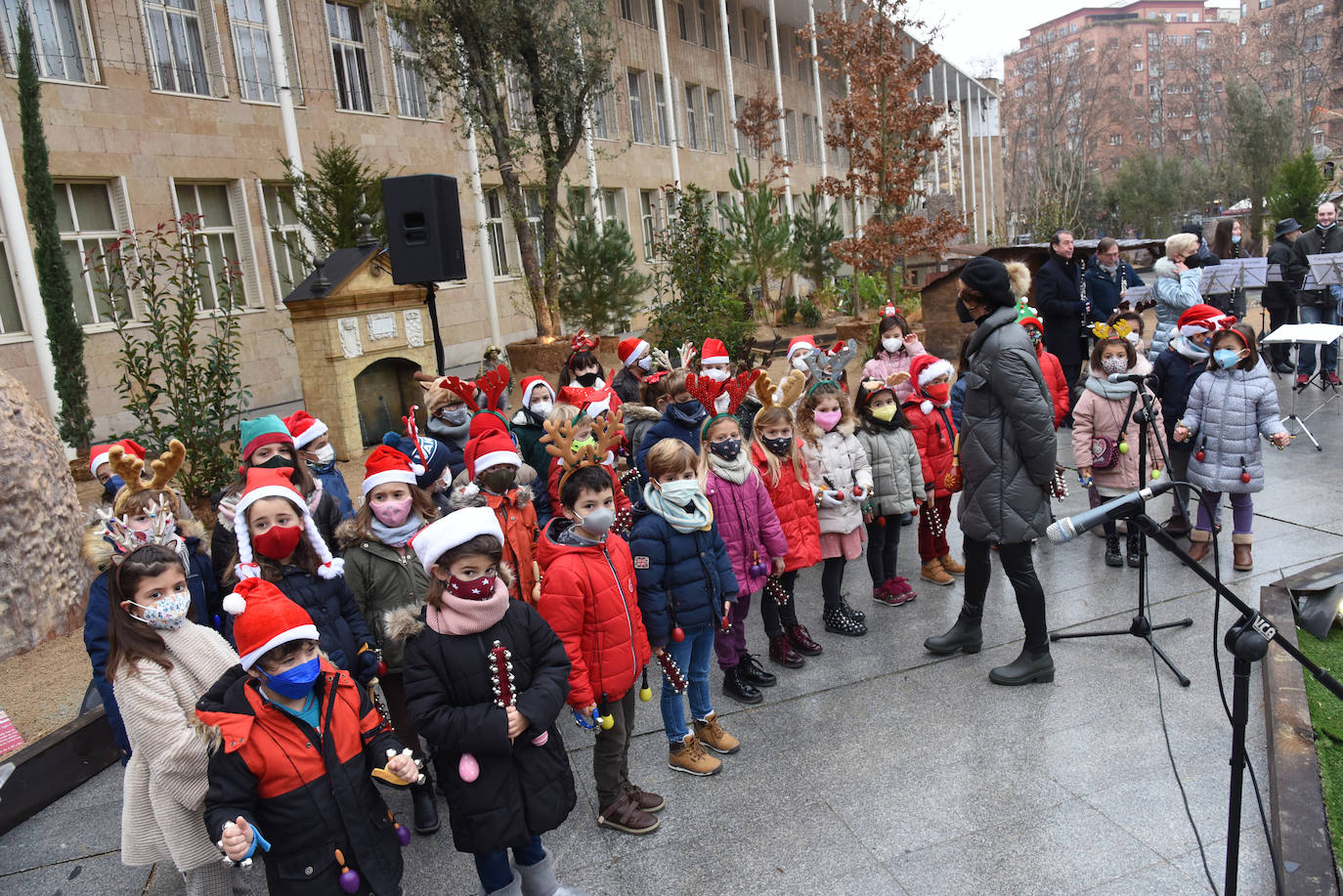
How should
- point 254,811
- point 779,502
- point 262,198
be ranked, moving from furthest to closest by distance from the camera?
point 262,198 → point 779,502 → point 254,811

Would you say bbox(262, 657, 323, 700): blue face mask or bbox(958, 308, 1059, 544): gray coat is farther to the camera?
bbox(958, 308, 1059, 544): gray coat

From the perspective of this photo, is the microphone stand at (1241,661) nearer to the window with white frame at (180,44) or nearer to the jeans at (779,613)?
the jeans at (779,613)

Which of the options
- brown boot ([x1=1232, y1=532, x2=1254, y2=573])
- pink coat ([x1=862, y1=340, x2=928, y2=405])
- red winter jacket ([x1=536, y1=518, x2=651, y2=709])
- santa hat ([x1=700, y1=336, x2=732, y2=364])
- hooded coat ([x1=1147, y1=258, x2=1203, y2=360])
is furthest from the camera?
hooded coat ([x1=1147, y1=258, x2=1203, y2=360])

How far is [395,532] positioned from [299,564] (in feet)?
1.51

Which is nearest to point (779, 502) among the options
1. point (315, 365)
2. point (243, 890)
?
point (243, 890)

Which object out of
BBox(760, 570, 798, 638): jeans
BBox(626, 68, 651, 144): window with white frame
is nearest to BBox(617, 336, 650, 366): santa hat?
BBox(760, 570, 798, 638): jeans

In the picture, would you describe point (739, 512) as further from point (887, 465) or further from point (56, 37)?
point (56, 37)

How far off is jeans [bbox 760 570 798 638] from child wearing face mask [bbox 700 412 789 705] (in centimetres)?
47

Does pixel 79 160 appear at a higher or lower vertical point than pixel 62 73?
lower

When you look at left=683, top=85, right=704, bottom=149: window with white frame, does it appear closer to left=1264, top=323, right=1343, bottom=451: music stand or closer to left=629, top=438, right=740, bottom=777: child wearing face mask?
left=1264, top=323, right=1343, bottom=451: music stand

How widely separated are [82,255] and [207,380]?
7182 millimetres

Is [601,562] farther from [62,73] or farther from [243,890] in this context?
[62,73]

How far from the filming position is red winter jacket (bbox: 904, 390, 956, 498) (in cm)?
647

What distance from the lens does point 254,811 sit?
283cm
